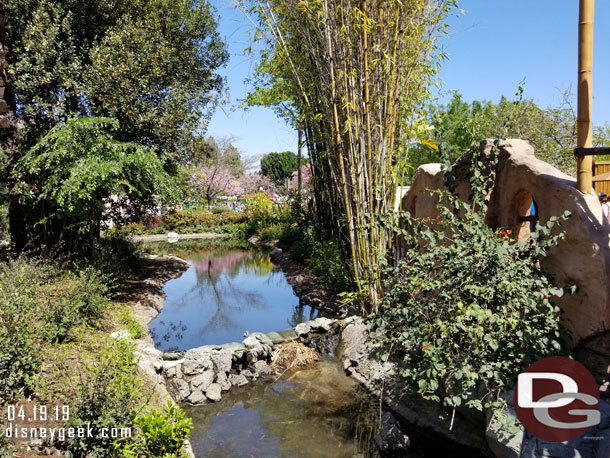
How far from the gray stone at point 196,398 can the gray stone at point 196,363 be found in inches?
13.0

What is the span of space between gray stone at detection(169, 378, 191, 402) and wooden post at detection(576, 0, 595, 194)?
385cm

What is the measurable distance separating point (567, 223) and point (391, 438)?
2.08 m

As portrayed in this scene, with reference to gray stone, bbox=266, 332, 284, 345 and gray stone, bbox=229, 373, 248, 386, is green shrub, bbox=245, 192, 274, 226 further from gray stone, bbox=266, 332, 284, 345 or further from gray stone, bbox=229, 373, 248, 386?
gray stone, bbox=229, 373, 248, 386

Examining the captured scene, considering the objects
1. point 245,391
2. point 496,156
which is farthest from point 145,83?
point 496,156

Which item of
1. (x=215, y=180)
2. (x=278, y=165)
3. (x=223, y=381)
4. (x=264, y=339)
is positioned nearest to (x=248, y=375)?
(x=223, y=381)

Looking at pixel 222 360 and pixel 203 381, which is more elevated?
pixel 222 360

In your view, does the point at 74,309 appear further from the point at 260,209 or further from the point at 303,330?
the point at 260,209

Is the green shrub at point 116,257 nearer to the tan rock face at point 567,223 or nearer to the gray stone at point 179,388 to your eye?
the gray stone at point 179,388

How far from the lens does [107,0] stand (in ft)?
22.8

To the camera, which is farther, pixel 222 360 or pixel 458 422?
pixel 222 360

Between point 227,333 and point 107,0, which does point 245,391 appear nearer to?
point 227,333

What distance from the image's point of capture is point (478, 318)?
8.66ft

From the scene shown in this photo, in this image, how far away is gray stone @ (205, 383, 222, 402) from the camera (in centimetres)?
432

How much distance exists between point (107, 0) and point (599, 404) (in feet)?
26.4
